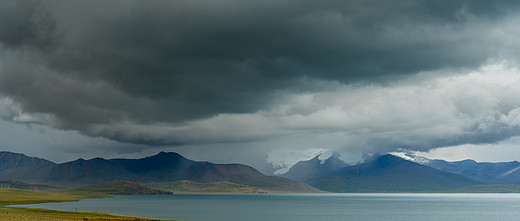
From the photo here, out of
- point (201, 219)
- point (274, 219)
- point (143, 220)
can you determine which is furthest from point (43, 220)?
point (274, 219)

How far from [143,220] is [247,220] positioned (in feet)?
159

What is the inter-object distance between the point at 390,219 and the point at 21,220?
450ft

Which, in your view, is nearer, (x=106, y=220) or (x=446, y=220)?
(x=106, y=220)

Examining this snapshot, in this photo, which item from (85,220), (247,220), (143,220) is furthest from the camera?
(247,220)

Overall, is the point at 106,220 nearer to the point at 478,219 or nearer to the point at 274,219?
the point at 274,219

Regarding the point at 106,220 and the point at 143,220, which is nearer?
the point at 106,220

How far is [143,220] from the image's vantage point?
141250 millimetres

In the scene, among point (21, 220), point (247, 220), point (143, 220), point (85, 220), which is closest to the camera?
point (21, 220)

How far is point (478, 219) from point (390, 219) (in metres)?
36.7

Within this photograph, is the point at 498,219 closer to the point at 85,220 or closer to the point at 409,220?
the point at 409,220

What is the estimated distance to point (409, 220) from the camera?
181m

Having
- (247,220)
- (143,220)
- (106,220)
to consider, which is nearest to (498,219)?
(247,220)

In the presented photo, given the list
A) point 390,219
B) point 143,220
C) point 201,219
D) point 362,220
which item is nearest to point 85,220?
point 143,220

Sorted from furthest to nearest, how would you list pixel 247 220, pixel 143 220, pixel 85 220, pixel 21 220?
1. pixel 247 220
2. pixel 143 220
3. pixel 85 220
4. pixel 21 220
